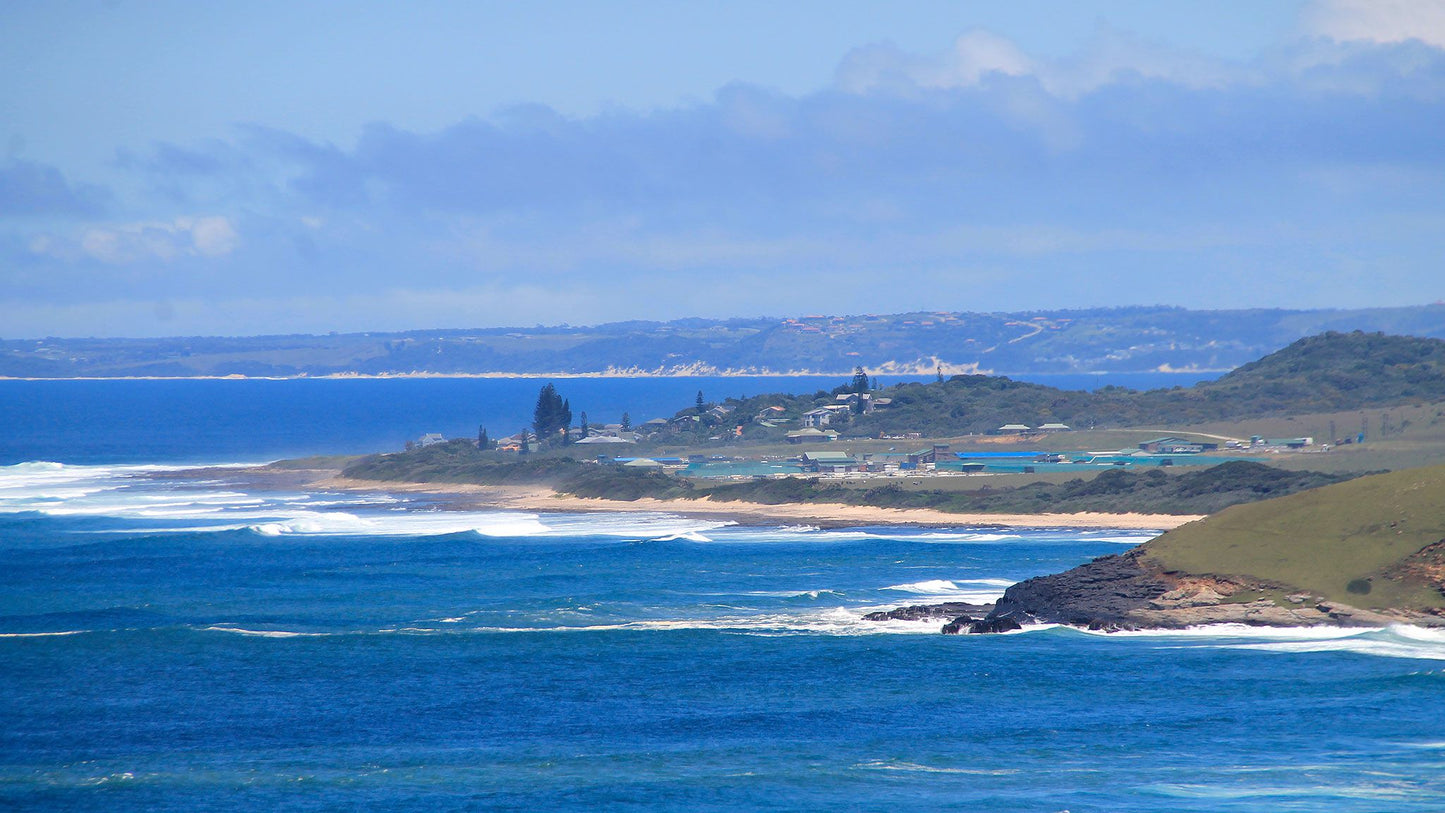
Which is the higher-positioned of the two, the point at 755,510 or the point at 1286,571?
the point at 1286,571

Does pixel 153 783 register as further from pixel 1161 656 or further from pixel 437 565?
pixel 437 565

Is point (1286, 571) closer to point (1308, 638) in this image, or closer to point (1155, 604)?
point (1308, 638)

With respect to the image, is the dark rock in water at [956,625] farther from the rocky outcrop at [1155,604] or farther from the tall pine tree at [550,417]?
the tall pine tree at [550,417]

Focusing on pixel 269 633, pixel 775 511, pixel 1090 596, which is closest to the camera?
pixel 1090 596

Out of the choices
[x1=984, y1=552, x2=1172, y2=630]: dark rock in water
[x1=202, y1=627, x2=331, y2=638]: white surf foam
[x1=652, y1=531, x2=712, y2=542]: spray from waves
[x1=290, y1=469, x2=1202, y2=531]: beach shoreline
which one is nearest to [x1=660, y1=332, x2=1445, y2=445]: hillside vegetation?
[x1=290, y1=469, x2=1202, y2=531]: beach shoreline

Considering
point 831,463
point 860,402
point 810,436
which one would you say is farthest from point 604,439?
point 831,463

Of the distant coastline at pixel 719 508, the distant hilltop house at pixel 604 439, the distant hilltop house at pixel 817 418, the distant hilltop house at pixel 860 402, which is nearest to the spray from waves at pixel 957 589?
the distant coastline at pixel 719 508
